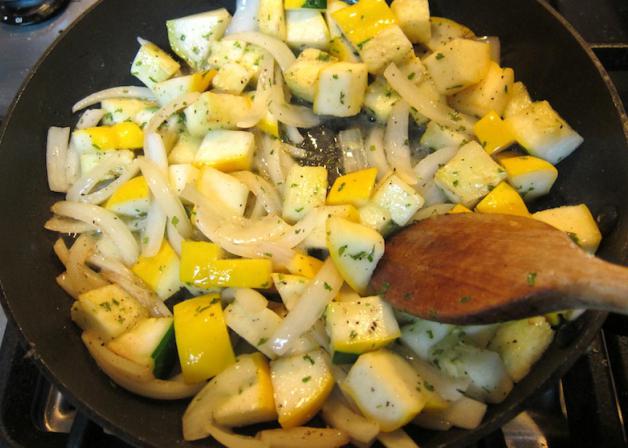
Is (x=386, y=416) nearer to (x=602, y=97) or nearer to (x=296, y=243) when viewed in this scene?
(x=296, y=243)

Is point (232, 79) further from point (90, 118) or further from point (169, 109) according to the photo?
point (90, 118)

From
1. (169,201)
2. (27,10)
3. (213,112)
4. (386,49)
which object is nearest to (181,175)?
(169,201)

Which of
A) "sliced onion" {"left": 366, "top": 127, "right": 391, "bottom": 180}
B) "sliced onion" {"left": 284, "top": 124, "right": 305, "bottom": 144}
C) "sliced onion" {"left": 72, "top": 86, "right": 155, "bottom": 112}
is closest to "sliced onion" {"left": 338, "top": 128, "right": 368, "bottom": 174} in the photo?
"sliced onion" {"left": 366, "top": 127, "right": 391, "bottom": 180}

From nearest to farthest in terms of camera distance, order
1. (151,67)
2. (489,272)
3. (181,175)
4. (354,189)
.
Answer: (489,272) → (354,189) → (181,175) → (151,67)

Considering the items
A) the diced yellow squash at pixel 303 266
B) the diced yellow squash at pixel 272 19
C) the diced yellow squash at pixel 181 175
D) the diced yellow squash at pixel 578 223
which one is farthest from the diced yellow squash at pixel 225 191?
the diced yellow squash at pixel 578 223

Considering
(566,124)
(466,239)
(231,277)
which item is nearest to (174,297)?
(231,277)

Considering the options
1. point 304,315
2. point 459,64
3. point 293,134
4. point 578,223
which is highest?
point 459,64
